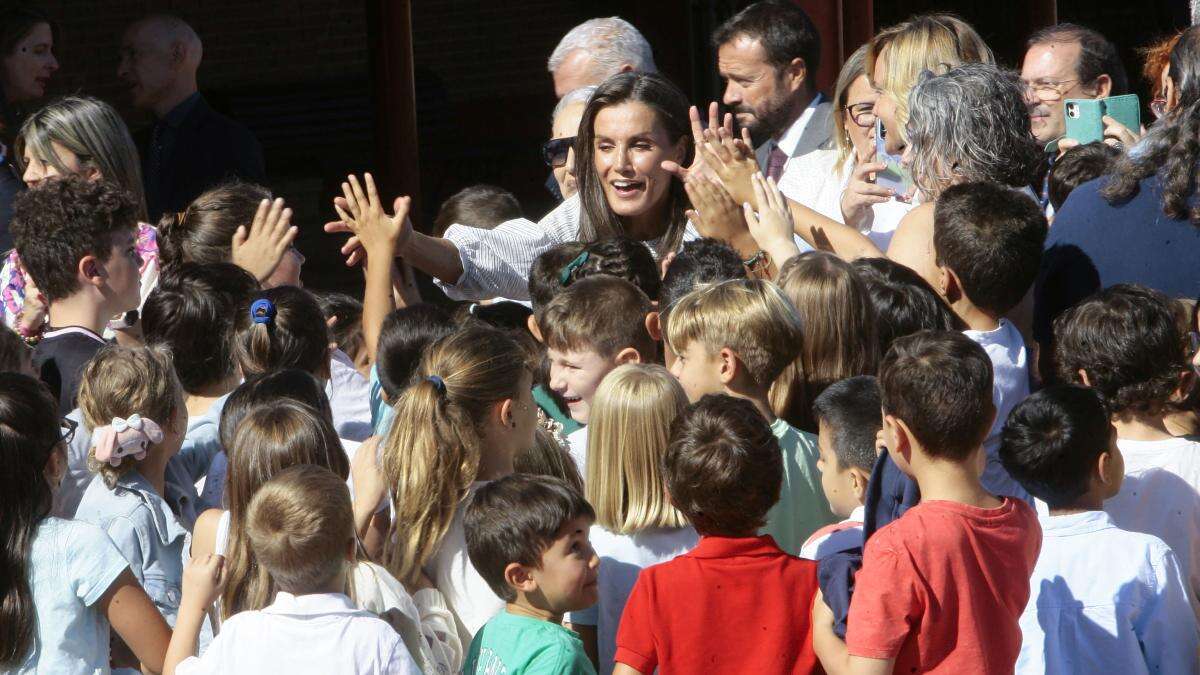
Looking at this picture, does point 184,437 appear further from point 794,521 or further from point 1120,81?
point 1120,81

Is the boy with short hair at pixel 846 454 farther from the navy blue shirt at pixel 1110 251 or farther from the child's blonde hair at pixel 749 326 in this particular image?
the navy blue shirt at pixel 1110 251

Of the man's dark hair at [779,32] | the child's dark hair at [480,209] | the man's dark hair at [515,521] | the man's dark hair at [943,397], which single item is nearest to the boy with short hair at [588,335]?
the man's dark hair at [515,521]

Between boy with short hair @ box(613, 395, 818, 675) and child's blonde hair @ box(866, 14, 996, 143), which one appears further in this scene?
child's blonde hair @ box(866, 14, 996, 143)

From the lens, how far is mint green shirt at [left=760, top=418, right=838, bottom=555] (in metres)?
2.96

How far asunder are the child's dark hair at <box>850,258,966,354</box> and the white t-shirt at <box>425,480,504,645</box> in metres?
0.97

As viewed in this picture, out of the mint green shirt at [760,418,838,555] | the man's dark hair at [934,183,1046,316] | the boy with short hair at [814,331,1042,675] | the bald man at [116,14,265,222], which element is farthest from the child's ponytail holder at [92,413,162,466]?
the bald man at [116,14,265,222]

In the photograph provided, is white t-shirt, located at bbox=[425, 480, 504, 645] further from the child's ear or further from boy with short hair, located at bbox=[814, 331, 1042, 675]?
boy with short hair, located at bbox=[814, 331, 1042, 675]

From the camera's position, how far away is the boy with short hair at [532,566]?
2.60 m

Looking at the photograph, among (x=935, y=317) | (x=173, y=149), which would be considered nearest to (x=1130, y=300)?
(x=935, y=317)

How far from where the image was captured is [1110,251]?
3219mm

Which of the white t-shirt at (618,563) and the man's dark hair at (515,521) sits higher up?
the man's dark hair at (515,521)

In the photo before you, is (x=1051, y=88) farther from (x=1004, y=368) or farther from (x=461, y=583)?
(x=461, y=583)

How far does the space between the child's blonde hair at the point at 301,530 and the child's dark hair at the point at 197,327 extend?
1172 mm

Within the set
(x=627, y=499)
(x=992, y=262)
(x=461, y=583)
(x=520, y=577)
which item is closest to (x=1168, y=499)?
(x=992, y=262)
